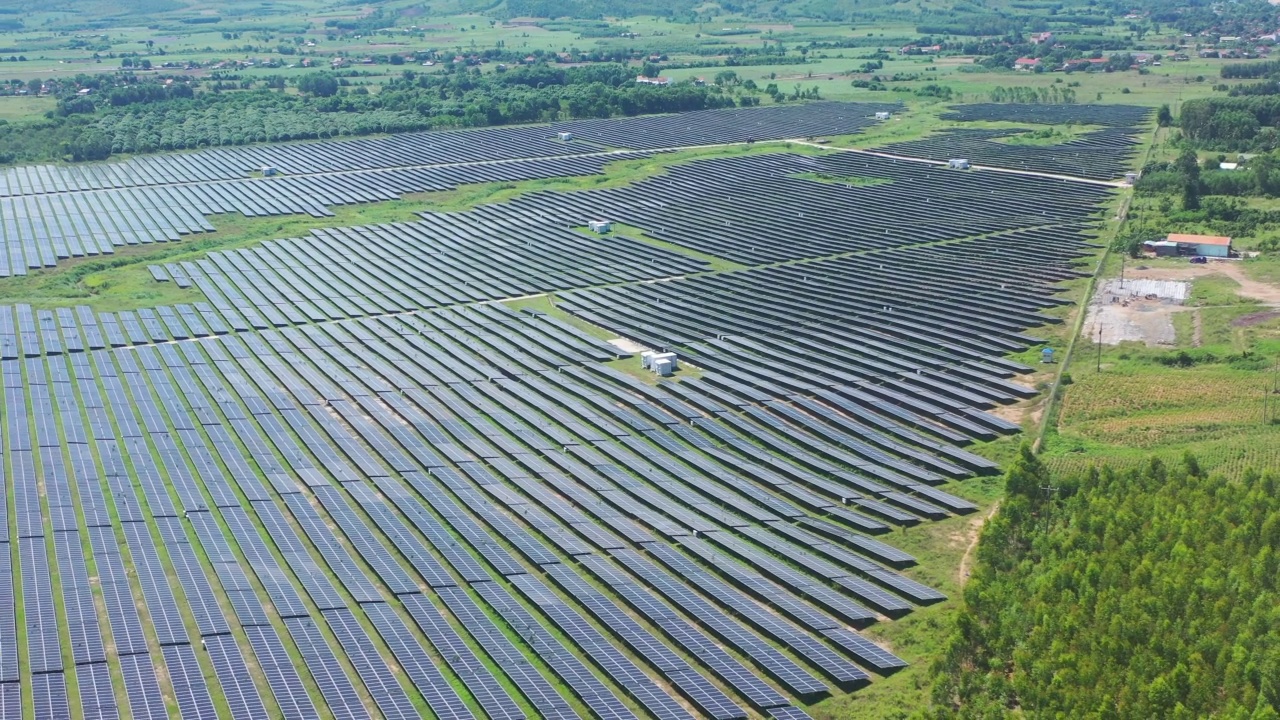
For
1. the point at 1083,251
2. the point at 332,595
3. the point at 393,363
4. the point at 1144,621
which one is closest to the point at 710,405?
the point at 393,363

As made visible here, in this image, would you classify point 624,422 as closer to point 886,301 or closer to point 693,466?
point 693,466

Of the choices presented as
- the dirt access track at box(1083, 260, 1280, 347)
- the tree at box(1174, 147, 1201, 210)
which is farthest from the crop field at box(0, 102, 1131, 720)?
the tree at box(1174, 147, 1201, 210)

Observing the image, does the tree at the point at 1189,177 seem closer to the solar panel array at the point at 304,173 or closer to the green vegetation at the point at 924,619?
the solar panel array at the point at 304,173

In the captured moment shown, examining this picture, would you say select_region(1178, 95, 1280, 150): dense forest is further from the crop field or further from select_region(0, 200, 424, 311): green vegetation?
select_region(0, 200, 424, 311): green vegetation

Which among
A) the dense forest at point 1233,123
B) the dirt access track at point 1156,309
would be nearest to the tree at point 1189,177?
the dense forest at point 1233,123

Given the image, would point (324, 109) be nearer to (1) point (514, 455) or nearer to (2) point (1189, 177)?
(2) point (1189, 177)

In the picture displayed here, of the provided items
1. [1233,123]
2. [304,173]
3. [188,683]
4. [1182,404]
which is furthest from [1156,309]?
[304,173]
